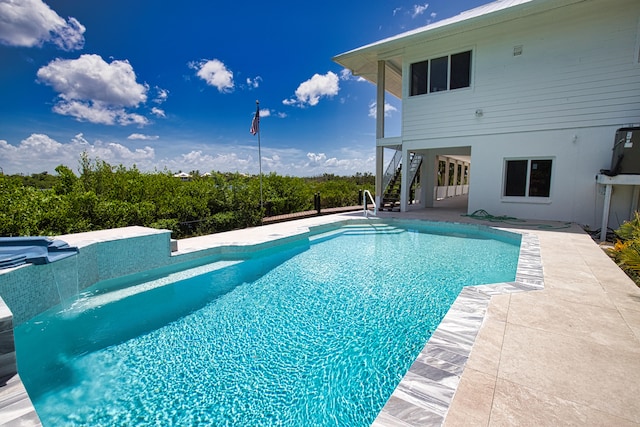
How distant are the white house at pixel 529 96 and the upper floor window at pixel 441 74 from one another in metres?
0.03

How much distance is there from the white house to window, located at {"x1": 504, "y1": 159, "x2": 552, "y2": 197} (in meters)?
0.03

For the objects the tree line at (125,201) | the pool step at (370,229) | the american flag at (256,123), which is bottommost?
the pool step at (370,229)

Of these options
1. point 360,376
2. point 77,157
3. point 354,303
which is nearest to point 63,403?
point 360,376

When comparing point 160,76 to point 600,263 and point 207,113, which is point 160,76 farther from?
point 600,263

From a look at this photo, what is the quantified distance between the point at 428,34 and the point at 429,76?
56.2 inches

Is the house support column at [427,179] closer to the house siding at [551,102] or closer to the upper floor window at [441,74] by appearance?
the house siding at [551,102]

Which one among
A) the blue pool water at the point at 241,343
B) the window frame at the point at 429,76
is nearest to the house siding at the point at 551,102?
the window frame at the point at 429,76

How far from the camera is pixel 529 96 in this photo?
8578 mm

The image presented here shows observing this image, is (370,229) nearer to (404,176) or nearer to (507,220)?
(404,176)

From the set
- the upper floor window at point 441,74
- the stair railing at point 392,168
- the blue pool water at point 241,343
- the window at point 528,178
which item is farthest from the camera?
the stair railing at point 392,168

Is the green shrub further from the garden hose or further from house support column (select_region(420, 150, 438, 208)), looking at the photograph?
house support column (select_region(420, 150, 438, 208))

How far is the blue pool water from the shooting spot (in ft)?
7.67

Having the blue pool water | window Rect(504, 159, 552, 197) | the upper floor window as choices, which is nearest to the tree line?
the blue pool water

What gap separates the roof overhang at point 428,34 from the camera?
7.62m
